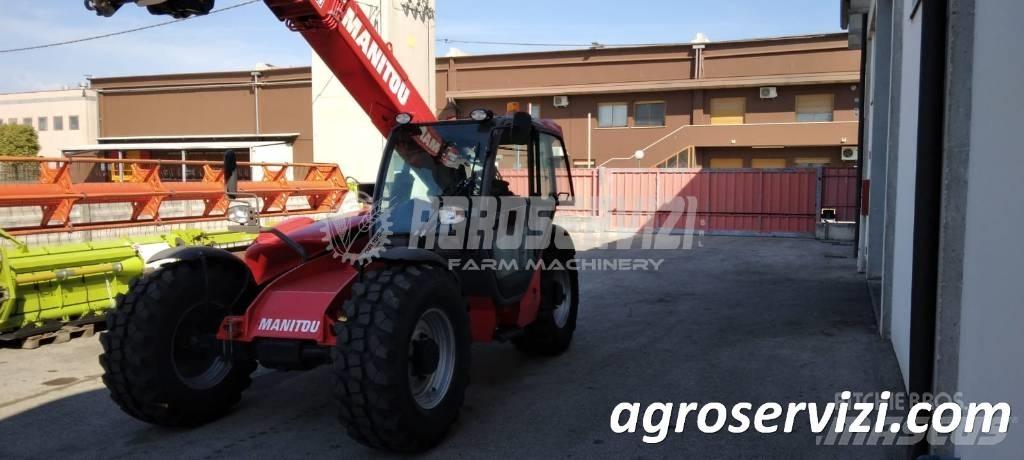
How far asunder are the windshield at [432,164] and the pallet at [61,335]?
420 centimetres

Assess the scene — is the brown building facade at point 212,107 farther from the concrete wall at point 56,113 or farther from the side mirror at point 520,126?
the side mirror at point 520,126

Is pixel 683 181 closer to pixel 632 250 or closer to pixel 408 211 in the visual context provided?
pixel 632 250

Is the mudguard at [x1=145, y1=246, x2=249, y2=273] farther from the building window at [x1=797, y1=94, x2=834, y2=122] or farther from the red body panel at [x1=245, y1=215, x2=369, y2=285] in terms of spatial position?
the building window at [x1=797, y1=94, x2=834, y2=122]

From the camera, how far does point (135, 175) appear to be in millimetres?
11961

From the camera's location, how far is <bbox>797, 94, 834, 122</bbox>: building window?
3090 centimetres

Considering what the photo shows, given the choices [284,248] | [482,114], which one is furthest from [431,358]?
[482,114]

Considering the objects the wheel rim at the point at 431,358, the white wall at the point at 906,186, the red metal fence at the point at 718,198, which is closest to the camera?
the wheel rim at the point at 431,358

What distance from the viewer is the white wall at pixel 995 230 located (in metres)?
2.72

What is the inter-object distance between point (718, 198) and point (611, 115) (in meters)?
14.2

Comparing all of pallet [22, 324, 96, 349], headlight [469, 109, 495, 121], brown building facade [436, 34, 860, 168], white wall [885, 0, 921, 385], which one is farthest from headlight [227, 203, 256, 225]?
brown building facade [436, 34, 860, 168]

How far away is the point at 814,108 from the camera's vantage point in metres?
31.1

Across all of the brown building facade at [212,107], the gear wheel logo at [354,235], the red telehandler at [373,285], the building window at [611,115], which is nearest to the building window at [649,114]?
the building window at [611,115]

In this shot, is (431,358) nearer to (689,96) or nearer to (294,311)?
(294,311)

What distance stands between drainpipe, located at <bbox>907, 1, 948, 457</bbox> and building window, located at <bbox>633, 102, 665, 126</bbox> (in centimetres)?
2989
